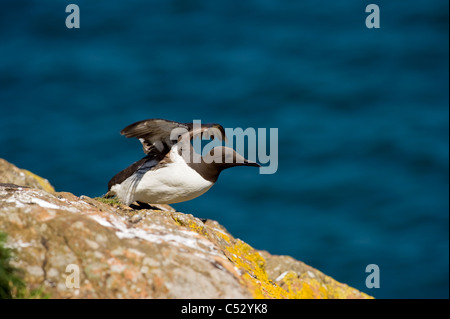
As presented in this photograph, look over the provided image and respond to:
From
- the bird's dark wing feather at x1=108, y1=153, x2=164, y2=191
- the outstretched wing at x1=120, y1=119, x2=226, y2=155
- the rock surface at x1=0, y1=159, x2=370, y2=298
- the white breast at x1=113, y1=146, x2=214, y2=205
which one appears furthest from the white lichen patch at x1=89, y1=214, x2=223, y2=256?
the bird's dark wing feather at x1=108, y1=153, x2=164, y2=191

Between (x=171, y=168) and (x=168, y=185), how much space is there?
11.4 inches

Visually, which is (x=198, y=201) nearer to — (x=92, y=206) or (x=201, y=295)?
(x=92, y=206)

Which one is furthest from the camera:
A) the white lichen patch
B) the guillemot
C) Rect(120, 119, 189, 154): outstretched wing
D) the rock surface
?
the guillemot

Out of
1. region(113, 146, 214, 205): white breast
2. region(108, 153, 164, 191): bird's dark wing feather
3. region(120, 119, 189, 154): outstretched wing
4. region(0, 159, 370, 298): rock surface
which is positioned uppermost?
region(120, 119, 189, 154): outstretched wing

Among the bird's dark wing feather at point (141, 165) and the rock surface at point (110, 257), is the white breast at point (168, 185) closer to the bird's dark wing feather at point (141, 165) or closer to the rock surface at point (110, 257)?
the bird's dark wing feather at point (141, 165)

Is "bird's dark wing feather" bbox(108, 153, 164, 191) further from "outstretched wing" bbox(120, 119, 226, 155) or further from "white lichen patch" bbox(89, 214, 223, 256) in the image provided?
"white lichen patch" bbox(89, 214, 223, 256)

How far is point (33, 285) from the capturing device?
5344 mm

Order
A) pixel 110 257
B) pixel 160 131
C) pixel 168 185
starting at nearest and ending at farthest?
pixel 110 257
pixel 160 131
pixel 168 185

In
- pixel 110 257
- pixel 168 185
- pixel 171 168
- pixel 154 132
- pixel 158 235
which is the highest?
pixel 154 132

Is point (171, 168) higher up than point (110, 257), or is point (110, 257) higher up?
point (171, 168)

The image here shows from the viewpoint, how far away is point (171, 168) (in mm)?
9875

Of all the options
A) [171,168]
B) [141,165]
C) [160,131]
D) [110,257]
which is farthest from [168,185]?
[110,257]

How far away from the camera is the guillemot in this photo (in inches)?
383

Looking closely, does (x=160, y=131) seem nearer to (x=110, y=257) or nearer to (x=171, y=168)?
(x=171, y=168)
